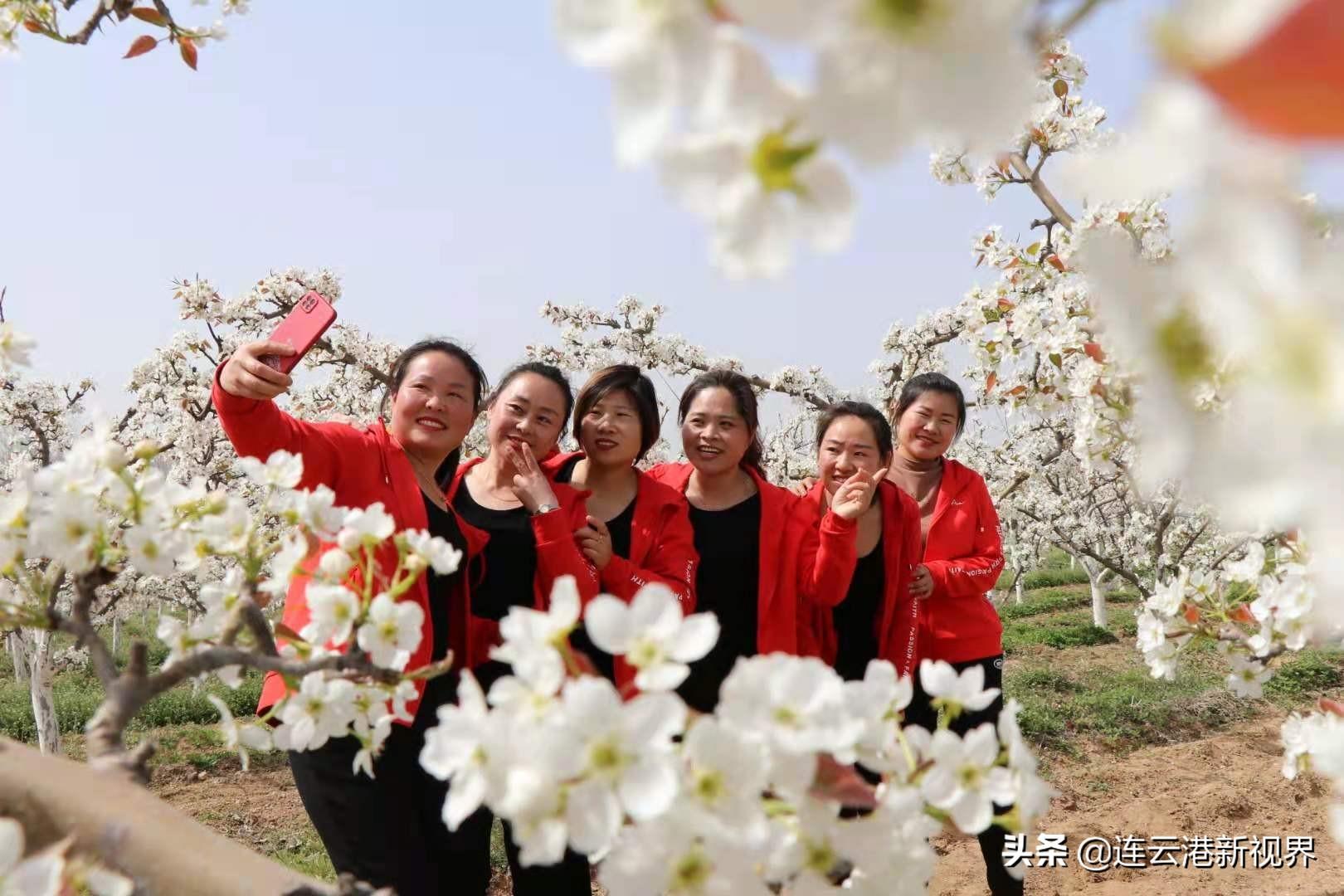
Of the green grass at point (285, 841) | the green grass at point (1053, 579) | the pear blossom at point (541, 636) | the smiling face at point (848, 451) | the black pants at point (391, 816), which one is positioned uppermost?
the smiling face at point (848, 451)

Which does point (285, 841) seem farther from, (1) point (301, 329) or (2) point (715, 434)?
(1) point (301, 329)

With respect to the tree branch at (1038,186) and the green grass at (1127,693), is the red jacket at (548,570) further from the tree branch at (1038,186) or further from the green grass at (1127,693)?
the green grass at (1127,693)

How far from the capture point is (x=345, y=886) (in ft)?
3.20

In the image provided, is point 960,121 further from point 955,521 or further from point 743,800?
point 955,521

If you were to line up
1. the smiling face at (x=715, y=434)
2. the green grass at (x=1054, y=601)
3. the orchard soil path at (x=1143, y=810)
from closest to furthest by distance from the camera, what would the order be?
the smiling face at (x=715, y=434)
the orchard soil path at (x=1143, y=810)
the green grass at (x=1054, y=601)

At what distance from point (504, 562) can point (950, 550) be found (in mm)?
1773

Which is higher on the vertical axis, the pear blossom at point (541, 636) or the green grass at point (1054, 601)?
the pear blossom at point (541, 636)

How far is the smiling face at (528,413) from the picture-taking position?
2.83m

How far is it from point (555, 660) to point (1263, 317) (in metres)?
0.56

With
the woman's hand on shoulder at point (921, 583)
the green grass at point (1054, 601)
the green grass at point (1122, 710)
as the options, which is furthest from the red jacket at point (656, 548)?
the green grass at point (1054, 601)

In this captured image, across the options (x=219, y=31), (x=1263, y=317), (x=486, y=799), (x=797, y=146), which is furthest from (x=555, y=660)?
(x=219, y=31)

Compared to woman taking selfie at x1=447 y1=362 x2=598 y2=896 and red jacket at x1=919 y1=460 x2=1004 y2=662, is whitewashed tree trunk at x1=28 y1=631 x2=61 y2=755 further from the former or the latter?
red jacket at x1=919 y1=460 x2=1004 y2=662

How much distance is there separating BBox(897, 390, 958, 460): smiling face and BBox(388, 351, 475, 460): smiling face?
69.5 inches

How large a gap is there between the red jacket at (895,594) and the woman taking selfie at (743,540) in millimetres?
132
